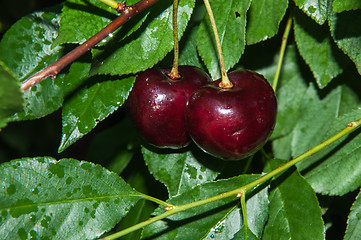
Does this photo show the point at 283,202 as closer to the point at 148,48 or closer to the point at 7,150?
the point at 148,48

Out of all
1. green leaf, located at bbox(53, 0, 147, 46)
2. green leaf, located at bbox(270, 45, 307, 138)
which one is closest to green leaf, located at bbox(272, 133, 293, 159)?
green leaf, located at bbox(270, 45, 307, 138)

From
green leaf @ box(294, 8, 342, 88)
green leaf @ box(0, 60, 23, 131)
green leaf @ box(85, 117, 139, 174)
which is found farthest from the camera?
green leaf @ box(85, 117, 139, 174)

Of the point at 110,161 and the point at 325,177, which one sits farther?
the point at 110,161

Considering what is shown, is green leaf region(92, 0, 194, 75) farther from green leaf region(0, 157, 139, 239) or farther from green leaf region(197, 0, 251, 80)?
green leaf region(0, 157, 139, 239)

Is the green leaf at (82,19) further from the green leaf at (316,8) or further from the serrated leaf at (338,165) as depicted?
the serrated leaf at (338,165)

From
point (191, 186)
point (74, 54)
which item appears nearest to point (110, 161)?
point (191, 186)
